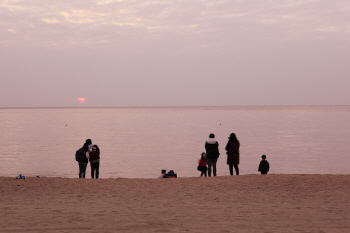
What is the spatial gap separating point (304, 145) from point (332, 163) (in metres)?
12.1

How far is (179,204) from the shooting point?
418 inches

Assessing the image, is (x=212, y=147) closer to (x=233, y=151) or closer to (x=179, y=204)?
(x=233, y=151)

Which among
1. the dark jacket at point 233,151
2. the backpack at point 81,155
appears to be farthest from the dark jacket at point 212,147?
the backpack at point 81,155

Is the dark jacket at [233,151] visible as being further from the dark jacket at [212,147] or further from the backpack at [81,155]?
the backpack at [81,155]

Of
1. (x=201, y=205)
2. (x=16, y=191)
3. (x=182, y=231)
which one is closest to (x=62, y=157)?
(x=16, y=191)

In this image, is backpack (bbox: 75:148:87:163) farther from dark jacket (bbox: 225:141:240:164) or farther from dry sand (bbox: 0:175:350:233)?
dark jacket (bbox: 225:141:240:164)

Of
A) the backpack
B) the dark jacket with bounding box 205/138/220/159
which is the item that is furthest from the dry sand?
the dark jacket with bounding box 205/138/220/159

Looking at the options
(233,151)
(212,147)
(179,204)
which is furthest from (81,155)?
(179,204)

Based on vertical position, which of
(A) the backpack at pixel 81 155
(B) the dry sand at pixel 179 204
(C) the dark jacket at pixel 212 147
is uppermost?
(C) the dark jacket at pixel 212 147

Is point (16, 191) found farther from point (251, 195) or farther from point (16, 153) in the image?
point (16, 153)

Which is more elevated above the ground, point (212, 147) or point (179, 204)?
→ point (212, 147)

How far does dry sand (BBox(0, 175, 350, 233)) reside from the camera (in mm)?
8188

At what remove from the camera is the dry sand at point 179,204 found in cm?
819

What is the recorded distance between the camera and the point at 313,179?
1451 centimetres
